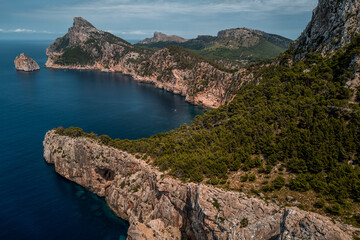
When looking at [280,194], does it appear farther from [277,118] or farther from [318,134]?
[277,118]

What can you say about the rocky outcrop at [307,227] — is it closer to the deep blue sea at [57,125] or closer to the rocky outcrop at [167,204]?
the rocky outcrop at [167,204]

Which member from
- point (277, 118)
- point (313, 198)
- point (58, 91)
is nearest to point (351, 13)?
point (277, 118)

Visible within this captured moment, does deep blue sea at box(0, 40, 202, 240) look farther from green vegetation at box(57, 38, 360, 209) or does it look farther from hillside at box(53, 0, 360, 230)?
green vegetation at box(57, 38, 360, 209)

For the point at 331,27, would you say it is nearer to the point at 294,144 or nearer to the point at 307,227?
the point at 294,144

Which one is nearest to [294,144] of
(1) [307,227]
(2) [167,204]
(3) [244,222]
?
(1) [307,227]

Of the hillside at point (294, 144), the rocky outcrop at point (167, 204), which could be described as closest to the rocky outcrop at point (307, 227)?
the rocky outcrop at point (167, 204)

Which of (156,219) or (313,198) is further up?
(313,198)
